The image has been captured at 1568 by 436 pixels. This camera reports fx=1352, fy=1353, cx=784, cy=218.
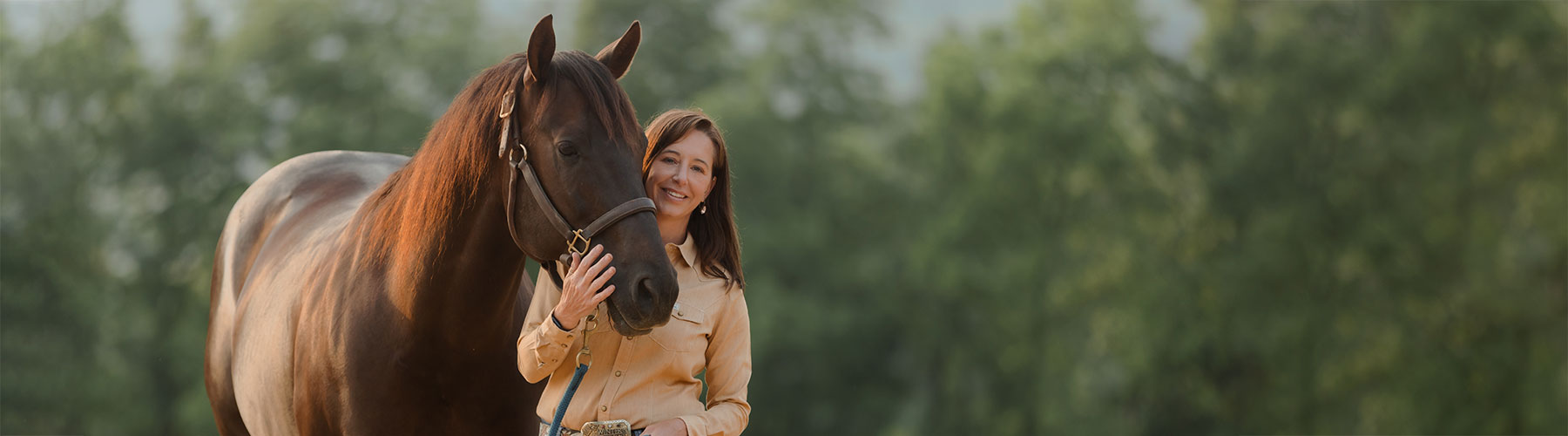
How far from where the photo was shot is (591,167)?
2.85m

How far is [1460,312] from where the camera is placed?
18.2m

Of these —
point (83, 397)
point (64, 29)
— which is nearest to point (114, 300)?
point (83, 397)

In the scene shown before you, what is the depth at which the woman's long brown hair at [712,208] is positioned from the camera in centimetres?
307

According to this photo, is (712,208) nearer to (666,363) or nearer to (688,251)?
(688,251)

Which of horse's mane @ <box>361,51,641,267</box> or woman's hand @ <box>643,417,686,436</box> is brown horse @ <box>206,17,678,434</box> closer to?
horse's mane @ <box>361,51,641,267</box>

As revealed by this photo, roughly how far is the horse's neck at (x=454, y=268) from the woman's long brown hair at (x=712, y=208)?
427 mm

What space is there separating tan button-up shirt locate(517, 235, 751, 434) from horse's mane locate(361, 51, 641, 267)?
334 millimetres

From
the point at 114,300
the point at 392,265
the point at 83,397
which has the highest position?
the point at 114,300

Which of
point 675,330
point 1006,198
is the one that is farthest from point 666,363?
point 1006,198

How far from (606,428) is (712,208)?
626 millimetres

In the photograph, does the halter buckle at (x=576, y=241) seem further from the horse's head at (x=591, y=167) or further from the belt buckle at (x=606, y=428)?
the belt buckle at (x=606, y=428)

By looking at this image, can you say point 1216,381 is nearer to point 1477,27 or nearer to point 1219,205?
point 1219,205

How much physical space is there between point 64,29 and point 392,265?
2087 cm

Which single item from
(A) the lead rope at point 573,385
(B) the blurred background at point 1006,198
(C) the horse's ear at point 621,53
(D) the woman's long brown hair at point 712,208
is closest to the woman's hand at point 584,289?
(A) the lead rope at point 573,385
